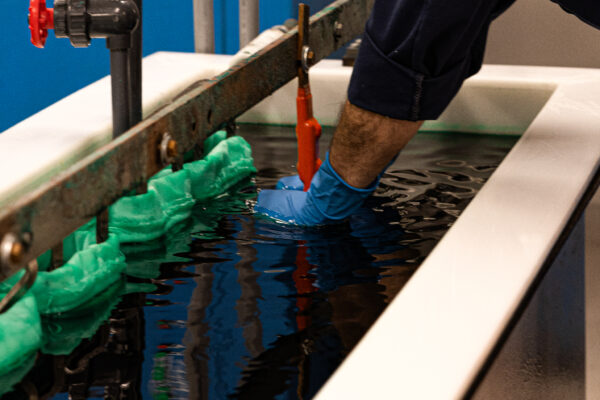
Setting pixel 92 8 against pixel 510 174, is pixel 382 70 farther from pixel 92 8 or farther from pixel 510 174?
pixel 92 8

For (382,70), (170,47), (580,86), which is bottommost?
(170,47)

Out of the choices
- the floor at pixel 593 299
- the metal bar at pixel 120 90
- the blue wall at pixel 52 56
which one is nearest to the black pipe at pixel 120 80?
the metal bar at pixel 120 90

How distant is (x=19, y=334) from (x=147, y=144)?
0.21 meters

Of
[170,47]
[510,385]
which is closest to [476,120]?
[510,385]

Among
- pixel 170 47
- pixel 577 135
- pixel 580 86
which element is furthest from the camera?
pixel 170 47

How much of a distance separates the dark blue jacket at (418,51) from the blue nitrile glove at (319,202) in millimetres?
162

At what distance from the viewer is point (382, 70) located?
2.86 ft

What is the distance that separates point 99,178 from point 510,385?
370mm

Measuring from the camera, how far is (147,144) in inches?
31.0

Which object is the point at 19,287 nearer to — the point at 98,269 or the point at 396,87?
the point at 98,269

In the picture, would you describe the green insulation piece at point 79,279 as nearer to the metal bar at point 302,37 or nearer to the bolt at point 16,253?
the bolt at point 16,253

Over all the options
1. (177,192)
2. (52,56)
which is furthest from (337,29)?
(52,56)

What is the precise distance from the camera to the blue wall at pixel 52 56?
227 cm

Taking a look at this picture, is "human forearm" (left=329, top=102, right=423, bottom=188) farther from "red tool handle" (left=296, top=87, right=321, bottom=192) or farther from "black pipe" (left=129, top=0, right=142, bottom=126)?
"black pipe" (left=129, top=0, right=142, bottom=126)
